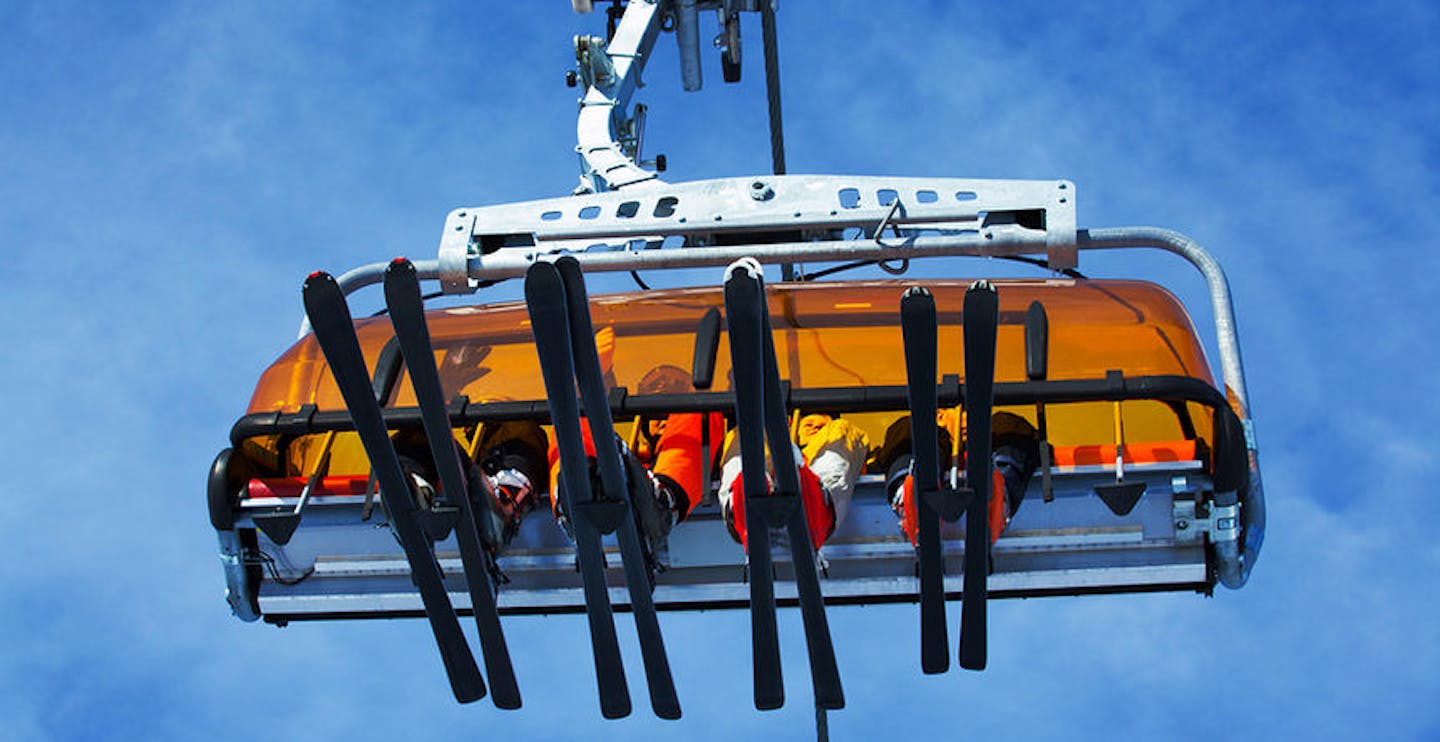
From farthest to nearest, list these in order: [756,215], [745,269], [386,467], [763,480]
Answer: [756,215]
[386,467]
[763,480]
[745,269]

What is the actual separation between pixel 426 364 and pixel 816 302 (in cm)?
172

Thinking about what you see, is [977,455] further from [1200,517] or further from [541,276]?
[541,276]

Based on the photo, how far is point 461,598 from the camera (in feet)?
18.3

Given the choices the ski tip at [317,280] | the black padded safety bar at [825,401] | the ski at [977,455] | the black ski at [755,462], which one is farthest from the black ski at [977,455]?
the ski tip at [317,280]

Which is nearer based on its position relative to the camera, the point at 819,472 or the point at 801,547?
the point at 801,547

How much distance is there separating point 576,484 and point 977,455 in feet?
3.18

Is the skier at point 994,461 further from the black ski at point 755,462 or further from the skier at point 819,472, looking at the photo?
the black ski at point 755,462

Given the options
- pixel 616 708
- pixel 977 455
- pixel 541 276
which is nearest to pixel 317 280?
pixel 541 276

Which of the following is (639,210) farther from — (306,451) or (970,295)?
(970,295)

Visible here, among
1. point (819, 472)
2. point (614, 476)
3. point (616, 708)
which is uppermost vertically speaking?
point (614, 476)

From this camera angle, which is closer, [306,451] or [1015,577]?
[1015,577]

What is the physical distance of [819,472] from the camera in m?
5.24

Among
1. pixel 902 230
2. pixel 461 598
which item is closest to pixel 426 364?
pixel 461 598

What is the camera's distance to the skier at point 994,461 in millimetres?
5074
